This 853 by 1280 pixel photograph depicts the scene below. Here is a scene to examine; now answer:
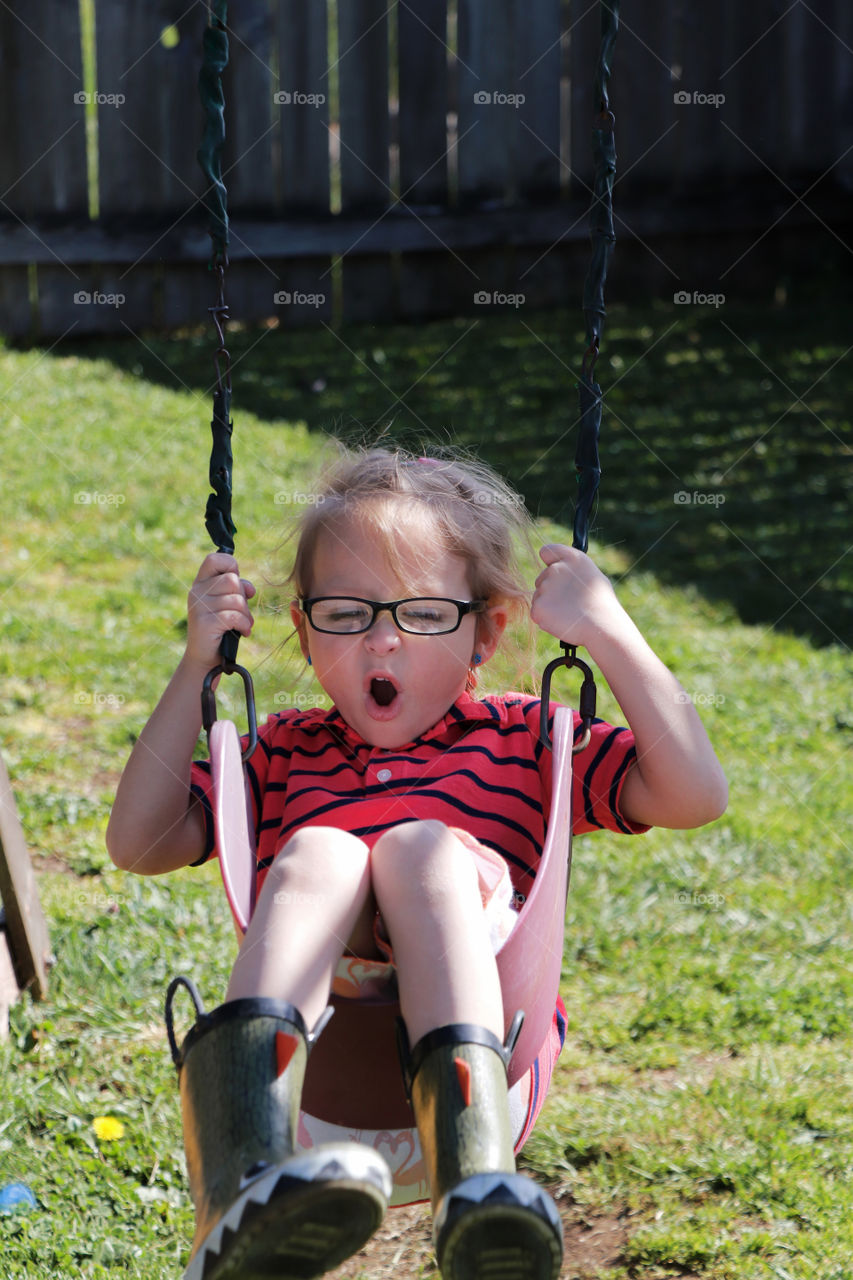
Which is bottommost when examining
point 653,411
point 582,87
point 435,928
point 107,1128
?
point 107,1128

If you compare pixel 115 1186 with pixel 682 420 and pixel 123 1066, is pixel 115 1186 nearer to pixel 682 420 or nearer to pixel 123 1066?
pixel 123 1066

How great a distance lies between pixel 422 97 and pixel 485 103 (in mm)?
402

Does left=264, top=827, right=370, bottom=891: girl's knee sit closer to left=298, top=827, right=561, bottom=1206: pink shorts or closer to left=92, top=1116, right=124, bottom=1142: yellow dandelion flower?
left=298, top=827, right=561, bottom=1206: pink shorts

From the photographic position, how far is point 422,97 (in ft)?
23.6

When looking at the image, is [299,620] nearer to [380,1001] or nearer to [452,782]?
[452,782]

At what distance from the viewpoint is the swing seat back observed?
1.61 m

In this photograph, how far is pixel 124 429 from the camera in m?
5.54

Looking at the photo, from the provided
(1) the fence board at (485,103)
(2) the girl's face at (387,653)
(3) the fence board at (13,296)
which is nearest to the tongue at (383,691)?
(2) the girl's face at (387,653)

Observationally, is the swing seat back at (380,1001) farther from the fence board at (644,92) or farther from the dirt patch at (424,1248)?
the fence board at (644,92)

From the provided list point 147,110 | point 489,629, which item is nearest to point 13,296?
point 147,110

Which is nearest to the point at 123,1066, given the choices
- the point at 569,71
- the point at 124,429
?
the point at 124,429

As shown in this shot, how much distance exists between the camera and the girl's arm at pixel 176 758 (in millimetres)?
1891

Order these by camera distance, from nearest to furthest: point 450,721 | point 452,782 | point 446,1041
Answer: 1. point 446,1041
2. point 452,782
3. point 450,721

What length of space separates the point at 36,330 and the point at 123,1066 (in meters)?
4.94
